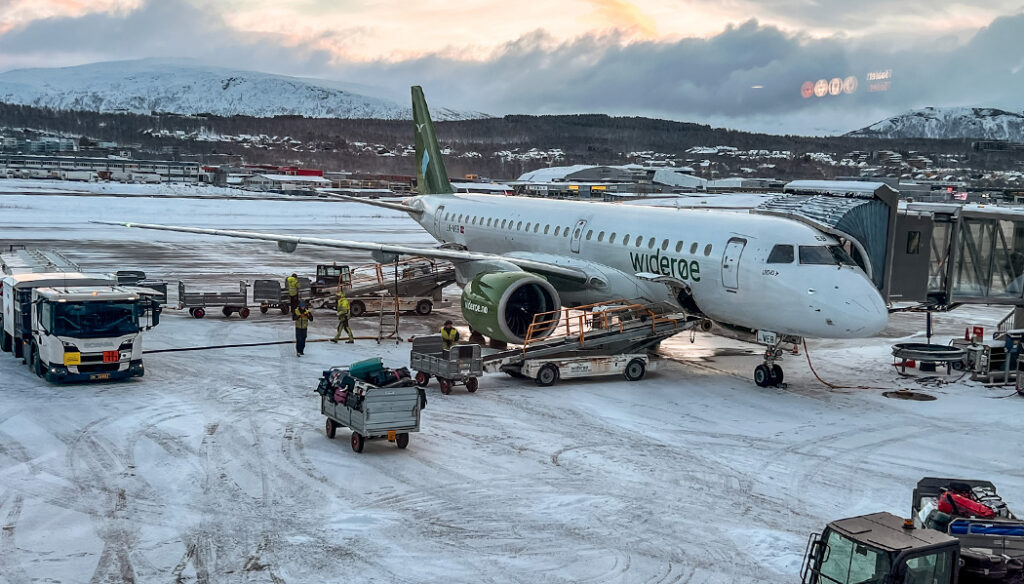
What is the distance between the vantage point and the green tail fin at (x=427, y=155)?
4172cm

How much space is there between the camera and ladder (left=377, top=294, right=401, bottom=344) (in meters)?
30.5

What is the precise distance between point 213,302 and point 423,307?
803cm

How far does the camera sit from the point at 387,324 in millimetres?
34250

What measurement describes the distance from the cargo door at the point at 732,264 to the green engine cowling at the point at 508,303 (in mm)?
5117

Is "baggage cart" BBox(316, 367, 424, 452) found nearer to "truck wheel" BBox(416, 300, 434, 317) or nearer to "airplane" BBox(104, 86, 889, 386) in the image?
"airplane" BBox(104, 86, 889, 386)

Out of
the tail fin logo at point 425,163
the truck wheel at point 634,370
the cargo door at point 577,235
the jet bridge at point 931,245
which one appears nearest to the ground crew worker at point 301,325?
the cargo door at point 577,235

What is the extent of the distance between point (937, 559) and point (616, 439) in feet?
33.3

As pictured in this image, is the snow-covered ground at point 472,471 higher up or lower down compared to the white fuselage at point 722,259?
lower down

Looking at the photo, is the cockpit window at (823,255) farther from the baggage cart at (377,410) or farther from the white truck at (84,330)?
the white truck at (84,330)

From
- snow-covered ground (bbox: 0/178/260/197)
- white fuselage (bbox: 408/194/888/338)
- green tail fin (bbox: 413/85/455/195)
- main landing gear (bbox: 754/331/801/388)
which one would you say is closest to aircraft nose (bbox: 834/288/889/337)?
white fuselage (bbox: 408/194/888/338)

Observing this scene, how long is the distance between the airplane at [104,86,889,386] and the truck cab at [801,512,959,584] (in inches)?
519

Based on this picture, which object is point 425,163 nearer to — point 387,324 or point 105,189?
point 387,324

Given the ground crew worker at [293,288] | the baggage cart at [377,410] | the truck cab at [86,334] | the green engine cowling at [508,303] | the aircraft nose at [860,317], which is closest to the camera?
the baggage cart at [377,410]

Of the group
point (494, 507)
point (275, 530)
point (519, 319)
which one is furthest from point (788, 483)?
point (519, 319)
